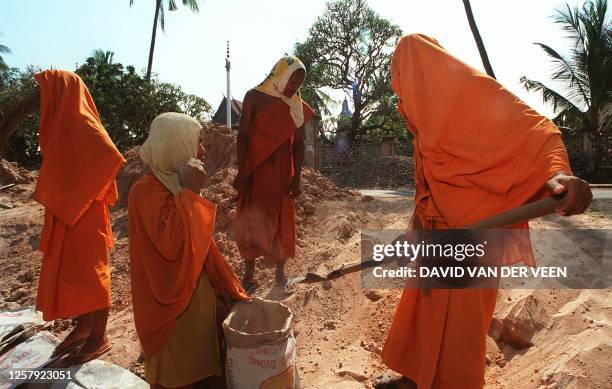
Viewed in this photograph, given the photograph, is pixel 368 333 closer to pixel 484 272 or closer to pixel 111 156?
pixel 484 272

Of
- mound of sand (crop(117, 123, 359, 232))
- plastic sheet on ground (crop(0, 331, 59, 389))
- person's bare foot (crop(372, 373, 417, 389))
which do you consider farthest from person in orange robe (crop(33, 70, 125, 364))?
mound of sand (crop(117, 123, 359, 232))

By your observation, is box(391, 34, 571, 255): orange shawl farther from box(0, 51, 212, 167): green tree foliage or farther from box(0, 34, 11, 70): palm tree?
box(0, 34, 11, 70): palm tree

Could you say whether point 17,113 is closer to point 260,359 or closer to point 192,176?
point 192,176

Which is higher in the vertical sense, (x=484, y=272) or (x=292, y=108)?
(x=292, y=108)

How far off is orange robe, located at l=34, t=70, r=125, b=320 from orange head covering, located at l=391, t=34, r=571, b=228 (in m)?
2.02

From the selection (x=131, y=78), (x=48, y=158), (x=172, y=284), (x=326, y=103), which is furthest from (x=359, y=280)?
(x=326, y=103)

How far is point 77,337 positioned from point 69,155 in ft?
4.03

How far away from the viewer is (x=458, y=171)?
2.22 m

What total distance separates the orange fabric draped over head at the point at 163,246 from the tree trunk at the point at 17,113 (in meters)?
1.99

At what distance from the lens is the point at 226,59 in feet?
53.3

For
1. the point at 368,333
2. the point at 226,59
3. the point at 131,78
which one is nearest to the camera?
the point at 368,333

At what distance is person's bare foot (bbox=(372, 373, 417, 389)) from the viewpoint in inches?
101

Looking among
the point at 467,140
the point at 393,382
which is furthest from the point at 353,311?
the point at 467,140

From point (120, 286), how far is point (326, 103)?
16088 mm
